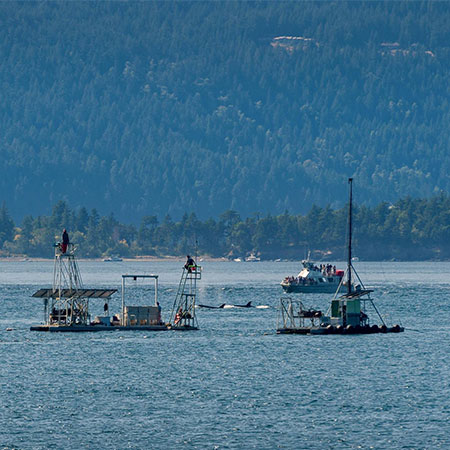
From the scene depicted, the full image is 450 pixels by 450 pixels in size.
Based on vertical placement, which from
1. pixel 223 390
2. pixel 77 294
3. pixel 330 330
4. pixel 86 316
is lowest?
pixel 223 390

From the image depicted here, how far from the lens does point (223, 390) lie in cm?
8438

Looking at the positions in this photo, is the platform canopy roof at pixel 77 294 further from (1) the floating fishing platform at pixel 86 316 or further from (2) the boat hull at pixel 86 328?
(2) the boat hull at pixel 86 328

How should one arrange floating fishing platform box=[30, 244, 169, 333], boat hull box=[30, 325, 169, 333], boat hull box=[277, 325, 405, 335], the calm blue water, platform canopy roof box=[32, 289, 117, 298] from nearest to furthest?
the calm blue water, boat hull box=[277, 325, 405, 335], boat hull box=[30, 325, 169, 333], floating fishing platform box=[30, 244, 169, 333], platform canopy roof box=[32, 289, 117, 298]

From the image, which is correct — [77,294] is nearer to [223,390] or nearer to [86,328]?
[86,328]

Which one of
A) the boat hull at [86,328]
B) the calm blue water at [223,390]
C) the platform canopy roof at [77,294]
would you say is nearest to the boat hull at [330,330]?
the calm blue water at [223,390]

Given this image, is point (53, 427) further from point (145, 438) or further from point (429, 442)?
point (429, 442)

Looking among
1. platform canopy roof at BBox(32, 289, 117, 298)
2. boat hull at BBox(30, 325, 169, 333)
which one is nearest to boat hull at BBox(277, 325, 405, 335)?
boat hull at BBox(30, 325, 169, 333)

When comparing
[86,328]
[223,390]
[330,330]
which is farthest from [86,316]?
[223,390]

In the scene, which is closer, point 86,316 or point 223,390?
point 223,390

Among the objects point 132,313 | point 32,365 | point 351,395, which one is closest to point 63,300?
point 132,313

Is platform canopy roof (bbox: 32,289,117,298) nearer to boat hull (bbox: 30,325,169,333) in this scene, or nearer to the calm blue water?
boat hull (bbox: 30,325,169,333)

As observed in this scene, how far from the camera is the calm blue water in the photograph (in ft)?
219

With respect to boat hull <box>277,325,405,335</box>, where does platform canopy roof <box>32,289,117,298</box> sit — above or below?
above

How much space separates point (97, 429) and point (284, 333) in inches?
2325
